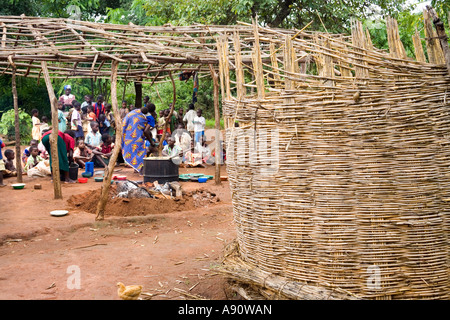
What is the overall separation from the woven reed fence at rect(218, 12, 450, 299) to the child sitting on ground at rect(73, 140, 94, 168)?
942cm

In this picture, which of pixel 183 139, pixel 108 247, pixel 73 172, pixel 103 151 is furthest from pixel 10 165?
pixel 108 247

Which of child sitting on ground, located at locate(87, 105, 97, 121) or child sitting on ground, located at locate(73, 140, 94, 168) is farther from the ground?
child sitting on ground, located at locate(87, 105, 97, 121)

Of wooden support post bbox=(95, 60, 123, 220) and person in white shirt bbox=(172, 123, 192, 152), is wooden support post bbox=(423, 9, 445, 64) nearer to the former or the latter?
wooden support post bbox=(95, 60, 123, 220)

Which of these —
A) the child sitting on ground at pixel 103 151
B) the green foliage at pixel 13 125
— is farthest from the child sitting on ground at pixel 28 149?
the green foliage at pixel 13 125

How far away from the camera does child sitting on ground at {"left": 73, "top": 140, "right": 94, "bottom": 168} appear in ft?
39.1

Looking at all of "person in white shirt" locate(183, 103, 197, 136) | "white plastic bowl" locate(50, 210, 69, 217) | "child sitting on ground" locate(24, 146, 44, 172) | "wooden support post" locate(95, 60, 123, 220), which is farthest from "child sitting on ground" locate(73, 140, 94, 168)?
"wooden support post" locate(95, 60, 123, 220)

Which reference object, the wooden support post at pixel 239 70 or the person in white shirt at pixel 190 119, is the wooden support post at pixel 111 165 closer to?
the wooden support post at pixel 239 70

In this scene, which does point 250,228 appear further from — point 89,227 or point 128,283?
point 89,227

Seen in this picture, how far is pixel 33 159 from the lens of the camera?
11.2 meters

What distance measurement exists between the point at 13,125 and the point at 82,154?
6.03m

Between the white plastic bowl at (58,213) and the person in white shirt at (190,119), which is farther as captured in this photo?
the person in white shirt at (190,119)

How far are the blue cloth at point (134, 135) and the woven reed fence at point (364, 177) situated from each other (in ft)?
26.0

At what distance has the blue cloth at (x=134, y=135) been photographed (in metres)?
10.9

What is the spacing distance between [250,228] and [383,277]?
3.36 ft
